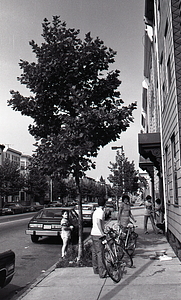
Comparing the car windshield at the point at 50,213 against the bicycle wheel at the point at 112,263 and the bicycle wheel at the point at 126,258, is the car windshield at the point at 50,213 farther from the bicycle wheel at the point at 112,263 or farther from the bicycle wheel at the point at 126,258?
the bicycle wheel at the point at 112,263

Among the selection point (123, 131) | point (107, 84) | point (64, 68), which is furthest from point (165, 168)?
point (64, 68)

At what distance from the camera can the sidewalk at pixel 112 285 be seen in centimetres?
539

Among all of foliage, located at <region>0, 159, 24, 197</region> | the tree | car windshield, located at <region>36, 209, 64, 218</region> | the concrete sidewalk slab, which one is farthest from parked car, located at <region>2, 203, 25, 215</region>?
the concrete sidewalk slab

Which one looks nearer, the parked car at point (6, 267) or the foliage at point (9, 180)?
the parked car at point (6, 267)

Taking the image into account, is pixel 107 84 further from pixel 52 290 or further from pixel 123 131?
pixel 52 290

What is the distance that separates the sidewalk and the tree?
164 cm

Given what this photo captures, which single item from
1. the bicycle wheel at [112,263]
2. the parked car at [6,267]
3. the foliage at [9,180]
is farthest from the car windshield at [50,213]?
the foliage at [9,180]

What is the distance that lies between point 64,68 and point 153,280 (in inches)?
233

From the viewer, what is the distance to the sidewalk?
5393mm

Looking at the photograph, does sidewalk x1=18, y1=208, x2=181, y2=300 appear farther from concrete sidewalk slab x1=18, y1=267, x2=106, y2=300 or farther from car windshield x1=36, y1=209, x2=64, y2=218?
car windshield x1=36, y1=209, x2=64, y2=218

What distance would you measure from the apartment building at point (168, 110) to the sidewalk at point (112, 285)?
119 cm

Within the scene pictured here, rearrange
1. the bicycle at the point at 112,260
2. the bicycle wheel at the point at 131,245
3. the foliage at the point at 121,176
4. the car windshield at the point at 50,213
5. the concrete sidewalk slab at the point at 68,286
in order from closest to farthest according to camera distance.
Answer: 1. the concrete sidewalk slab at the point at 68,286
2. the bicycle at the point at 112,260
3. the bicycle wheel at the point at 131,245
4. the car windshield at the point at 50,213
5. the foliage at the point at 121,176

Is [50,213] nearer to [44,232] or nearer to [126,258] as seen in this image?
[44,232]

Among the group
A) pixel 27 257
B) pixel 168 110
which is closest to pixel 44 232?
pixel 27 257
